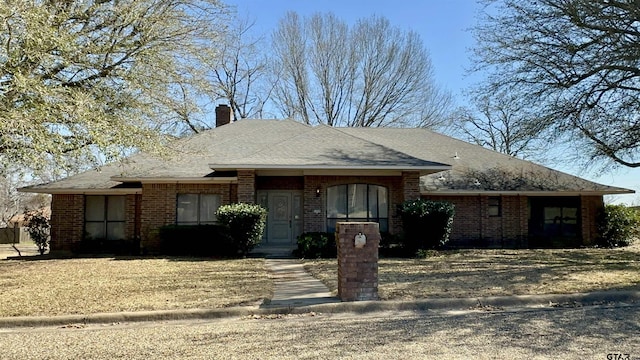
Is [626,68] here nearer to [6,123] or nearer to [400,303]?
[400,303]

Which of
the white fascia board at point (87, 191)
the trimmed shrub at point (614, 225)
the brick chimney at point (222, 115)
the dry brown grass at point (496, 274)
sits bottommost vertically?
the dry brown grass at point (496, 274)

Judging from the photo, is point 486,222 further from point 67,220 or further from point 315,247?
point 67,220

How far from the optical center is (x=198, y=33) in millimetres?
12961

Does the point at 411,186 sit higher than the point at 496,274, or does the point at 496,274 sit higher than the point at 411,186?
the point at 411,186

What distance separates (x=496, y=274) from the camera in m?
10.5

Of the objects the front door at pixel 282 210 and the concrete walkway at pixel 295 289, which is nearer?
the concrete walkway at pixel 295 289

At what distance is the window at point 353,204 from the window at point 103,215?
24.8 feet

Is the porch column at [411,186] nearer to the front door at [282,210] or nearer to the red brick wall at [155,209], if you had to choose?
the front door at [282,210]

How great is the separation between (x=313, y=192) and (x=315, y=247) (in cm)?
270

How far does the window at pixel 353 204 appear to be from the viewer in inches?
674

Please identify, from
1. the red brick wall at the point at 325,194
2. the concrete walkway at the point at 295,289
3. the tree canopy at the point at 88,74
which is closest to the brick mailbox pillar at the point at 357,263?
the concrete walkway at the point at 295,289

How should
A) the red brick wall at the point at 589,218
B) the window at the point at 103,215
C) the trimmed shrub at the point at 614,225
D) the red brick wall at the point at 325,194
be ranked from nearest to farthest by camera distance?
1. the red brick wall at the point at 325,194
2. the window at the point at 103,215
3. the trimmed shrub at the point at 614,225
4. the red brick wall at the point at 589,218

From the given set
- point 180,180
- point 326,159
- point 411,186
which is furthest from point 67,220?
point 411,186

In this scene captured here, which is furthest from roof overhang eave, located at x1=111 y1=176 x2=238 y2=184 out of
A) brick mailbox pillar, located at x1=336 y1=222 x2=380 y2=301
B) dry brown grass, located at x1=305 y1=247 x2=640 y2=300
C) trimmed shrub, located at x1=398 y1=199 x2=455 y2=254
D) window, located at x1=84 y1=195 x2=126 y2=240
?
brick mailbox pillar, located at x1=336 y1=222 x2=380 y2=301
